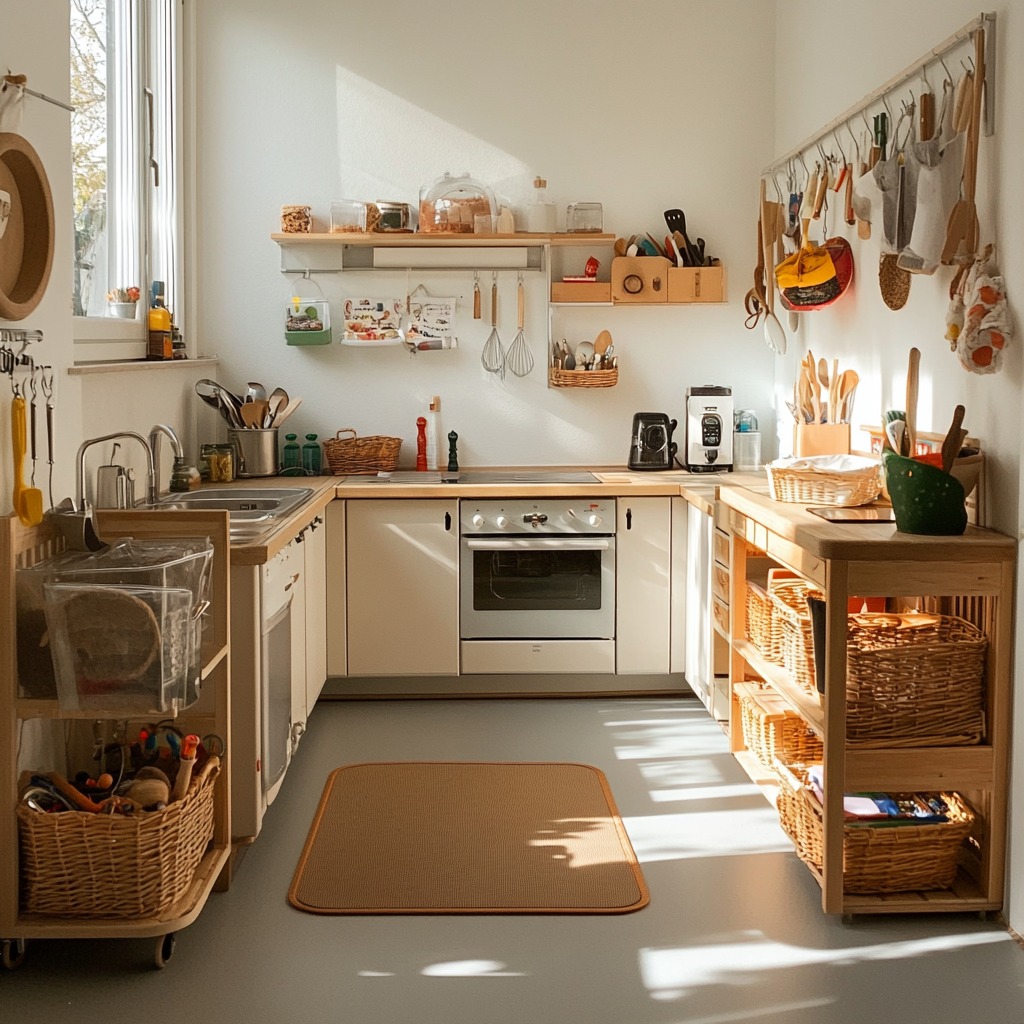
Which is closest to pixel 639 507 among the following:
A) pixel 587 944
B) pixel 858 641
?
pixel 858 641

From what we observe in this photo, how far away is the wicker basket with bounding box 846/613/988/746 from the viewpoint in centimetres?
290

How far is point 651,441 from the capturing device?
5.12m

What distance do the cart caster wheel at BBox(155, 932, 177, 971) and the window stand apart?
177 cm

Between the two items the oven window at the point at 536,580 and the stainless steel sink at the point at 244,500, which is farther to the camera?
the oven window at the point at 536,580

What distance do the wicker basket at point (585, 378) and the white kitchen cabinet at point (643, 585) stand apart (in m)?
0.63

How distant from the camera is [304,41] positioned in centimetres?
512

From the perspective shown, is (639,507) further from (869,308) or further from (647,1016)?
(647,1016)

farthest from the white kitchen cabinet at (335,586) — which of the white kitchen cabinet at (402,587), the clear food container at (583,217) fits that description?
the clear food container at (583,217)

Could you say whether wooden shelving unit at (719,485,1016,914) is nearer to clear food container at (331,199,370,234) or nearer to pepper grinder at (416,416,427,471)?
pepper grinder at (416,416,427,471)

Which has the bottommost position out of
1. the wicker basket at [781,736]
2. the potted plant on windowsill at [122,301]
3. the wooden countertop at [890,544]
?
the wicker basket at [781,736]

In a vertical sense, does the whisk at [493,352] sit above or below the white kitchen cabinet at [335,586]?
above

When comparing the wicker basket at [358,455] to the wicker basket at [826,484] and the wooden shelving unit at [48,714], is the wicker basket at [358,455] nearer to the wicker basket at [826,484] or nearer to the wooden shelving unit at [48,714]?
the wicker basket at [826,484]

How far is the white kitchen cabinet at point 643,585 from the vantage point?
15.5 ft

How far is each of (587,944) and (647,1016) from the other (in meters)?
0.34
